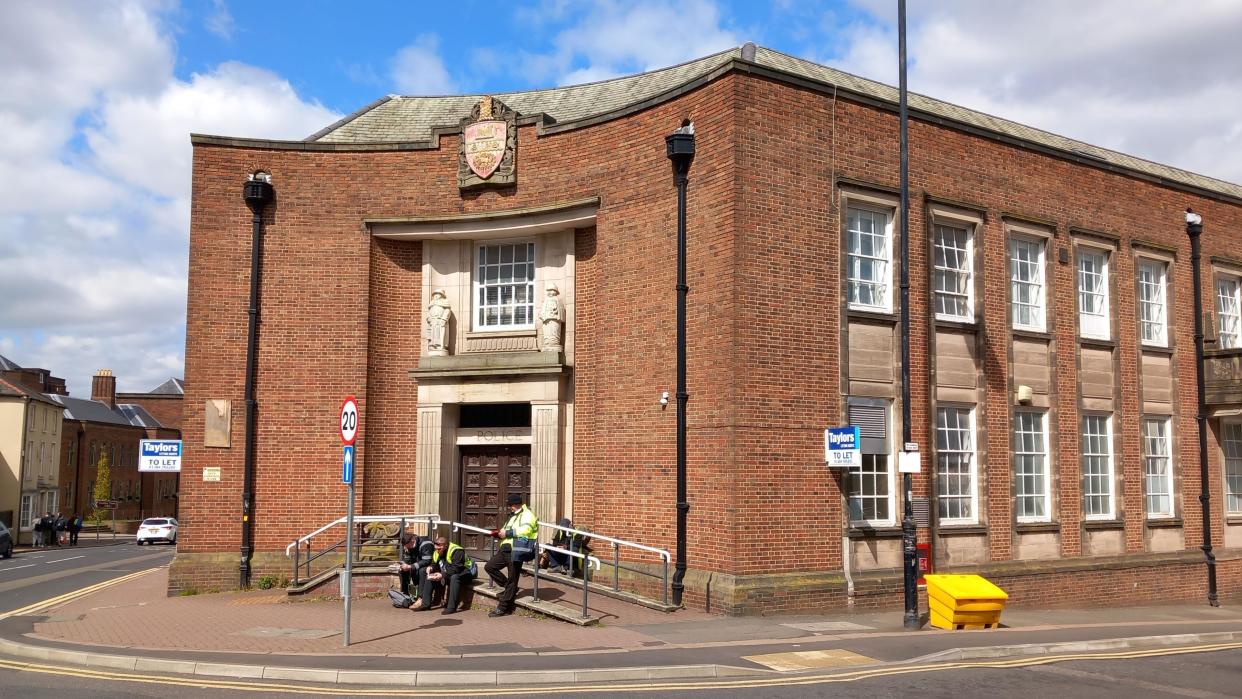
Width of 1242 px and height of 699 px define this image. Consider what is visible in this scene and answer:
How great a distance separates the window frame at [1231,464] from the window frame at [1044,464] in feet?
18.6

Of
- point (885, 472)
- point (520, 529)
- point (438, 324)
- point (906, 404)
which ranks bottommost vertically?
point (520, 529)

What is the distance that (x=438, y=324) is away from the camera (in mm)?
18641

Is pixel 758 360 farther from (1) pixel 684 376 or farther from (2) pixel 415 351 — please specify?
(2) pixel 415 351

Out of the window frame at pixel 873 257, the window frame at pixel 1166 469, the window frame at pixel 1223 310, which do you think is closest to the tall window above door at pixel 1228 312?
the window frame at pixel 1223 310

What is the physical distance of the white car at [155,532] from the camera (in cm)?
4941

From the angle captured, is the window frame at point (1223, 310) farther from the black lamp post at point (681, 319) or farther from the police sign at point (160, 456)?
the police sign at point (160, 456)

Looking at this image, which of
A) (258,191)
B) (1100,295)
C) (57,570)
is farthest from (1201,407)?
(57,570)

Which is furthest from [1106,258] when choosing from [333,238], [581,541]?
[333,238]

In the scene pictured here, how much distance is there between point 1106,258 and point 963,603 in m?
9.27

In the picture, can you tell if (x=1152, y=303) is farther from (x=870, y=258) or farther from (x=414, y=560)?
(x=414, y=560)

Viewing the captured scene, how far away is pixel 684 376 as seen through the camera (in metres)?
15.5

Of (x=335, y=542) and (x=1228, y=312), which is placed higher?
(x=1228, y=312)

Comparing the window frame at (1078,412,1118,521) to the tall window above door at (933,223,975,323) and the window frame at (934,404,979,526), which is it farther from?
the tall window above door at (933,223,975,323)

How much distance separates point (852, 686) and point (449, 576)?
6.62 metres
